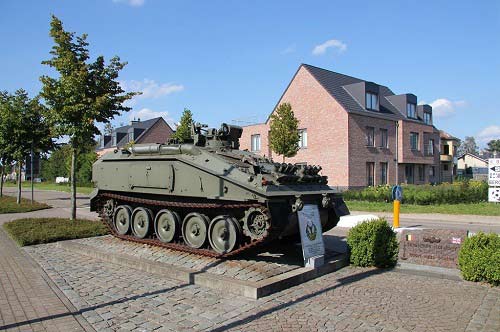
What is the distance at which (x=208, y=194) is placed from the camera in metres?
8.02

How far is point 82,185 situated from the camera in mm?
53094

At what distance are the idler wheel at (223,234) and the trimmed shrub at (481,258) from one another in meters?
3.87

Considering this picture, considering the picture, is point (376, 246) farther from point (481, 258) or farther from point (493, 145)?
point (493, 145)

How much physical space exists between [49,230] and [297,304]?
28.6ft

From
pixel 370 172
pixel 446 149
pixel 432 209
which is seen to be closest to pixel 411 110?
pixel 370 172

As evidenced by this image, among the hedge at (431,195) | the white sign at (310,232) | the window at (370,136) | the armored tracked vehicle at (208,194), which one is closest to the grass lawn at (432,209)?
the hedge at (431,195)

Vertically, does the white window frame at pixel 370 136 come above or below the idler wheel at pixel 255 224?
above

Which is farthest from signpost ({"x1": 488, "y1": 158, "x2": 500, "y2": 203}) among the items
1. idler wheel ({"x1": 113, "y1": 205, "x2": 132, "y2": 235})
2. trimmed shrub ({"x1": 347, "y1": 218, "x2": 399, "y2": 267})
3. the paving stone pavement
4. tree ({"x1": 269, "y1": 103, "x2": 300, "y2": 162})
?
idler wheel ({"x1": 113, "y1": 205, "x2": 132, "y2": 235})

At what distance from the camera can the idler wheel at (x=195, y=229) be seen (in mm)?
8375

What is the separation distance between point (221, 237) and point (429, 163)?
3677 cm

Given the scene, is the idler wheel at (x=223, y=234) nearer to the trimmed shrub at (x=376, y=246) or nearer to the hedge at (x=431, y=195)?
the trimmed shrub at (x=376, y=246)

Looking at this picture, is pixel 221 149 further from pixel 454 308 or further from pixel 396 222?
pixel 396 222

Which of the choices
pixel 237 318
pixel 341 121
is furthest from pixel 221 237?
pixel 341 121

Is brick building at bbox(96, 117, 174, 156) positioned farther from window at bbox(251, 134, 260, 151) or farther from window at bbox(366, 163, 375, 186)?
window at bbox(366, 163, 375, 186)
